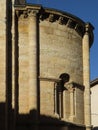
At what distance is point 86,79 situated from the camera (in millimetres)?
25203

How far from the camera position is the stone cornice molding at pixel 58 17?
2331 cm

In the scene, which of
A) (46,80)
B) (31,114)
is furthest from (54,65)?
(31,114)

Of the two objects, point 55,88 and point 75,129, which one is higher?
point 55,88

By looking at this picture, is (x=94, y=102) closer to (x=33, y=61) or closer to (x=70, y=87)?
(x=70, y=87)

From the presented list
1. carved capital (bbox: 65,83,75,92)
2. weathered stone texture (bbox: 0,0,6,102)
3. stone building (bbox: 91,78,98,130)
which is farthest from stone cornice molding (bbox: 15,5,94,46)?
stone building (bbox: 91,78,98,130)

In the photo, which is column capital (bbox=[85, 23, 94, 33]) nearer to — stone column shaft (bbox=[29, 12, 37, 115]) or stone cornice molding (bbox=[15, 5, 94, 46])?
stone cornice molding (bbox=[15, 5, 94, 46])

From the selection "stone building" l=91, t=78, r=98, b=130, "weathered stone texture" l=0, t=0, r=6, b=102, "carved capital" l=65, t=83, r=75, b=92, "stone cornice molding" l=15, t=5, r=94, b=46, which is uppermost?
"stone cornice molding" l=15, t=5, r=94, b=46

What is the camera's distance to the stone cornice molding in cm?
2331

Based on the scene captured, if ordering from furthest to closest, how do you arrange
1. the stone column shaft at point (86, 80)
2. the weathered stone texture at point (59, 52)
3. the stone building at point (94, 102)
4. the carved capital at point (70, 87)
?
the stone building at point (94, 102) < the stone column shaft at point (86, 80) < the carved capital at point (70, 87) < the weathered stone texture at point (59, 52)

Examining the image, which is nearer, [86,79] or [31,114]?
[31,114]

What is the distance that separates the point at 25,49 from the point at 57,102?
298cm

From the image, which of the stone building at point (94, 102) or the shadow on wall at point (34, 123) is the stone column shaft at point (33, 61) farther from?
the stone building at point (94, 102)

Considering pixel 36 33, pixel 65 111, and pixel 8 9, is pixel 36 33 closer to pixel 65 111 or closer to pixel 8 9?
pixel 8 9

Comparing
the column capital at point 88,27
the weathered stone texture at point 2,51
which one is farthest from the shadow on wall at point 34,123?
the column capital at point 88,27
